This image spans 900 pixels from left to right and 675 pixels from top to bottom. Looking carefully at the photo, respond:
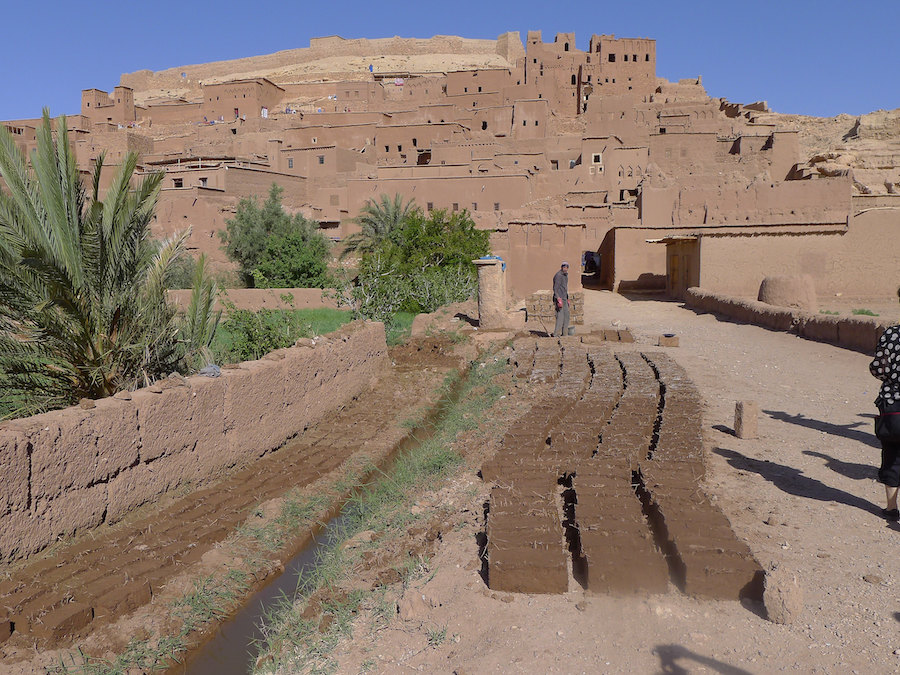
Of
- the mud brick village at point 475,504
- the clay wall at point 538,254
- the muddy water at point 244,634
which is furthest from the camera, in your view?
the clay wall at point 538,254

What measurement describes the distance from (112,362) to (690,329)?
34.0 feet

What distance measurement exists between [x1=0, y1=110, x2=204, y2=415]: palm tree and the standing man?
6491 millimetres

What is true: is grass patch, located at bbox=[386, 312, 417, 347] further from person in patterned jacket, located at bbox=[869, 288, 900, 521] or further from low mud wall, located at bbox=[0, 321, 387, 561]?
person in patterned jacket, located at bbox=[869, 288, 900, 521]

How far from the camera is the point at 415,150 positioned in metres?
35.2

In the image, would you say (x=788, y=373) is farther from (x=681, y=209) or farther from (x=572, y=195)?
(x=572, y=195)

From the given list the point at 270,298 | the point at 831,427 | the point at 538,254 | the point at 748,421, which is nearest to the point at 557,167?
the point at 538,254

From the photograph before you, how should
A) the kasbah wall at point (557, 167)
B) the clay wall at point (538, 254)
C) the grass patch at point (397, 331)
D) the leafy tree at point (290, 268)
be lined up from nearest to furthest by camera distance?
the grass patch at point (397, 331)
the kasbah wall at point (557, 167)
the clay wall at point (538, 254)
the leafy tree at point (290, 268)

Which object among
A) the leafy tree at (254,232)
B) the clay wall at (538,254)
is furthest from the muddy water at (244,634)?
the leafy tree at (254,232)

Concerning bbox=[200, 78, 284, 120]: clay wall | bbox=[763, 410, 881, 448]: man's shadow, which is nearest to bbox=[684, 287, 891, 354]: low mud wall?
bbox=[763, 410, 881, 448]: man's shadow

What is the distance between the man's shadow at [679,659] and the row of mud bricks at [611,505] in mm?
414

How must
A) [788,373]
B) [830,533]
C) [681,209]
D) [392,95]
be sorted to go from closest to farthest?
[830,533], [788,373], [681,209], [392,95]

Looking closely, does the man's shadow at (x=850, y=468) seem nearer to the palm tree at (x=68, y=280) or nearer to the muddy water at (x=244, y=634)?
the muddy water at (x=244, y=634)

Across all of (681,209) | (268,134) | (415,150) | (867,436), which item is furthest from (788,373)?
(268,134)

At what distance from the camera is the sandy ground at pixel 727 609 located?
268 centimetres
